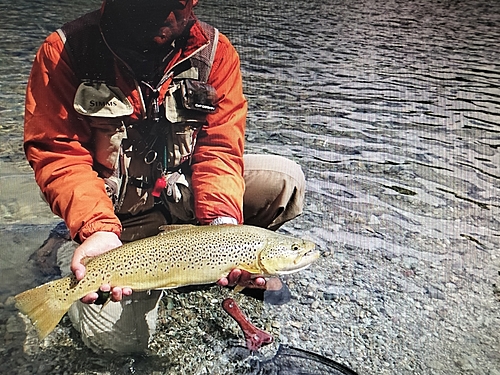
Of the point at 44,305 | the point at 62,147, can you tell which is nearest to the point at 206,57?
the point at 62,147

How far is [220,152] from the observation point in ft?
3.02

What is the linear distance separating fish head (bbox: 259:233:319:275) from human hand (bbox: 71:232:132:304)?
19 centimetres

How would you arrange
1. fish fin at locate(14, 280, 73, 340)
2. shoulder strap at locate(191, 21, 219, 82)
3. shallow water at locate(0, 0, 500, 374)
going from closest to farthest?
fish fin at locate(14, 280, 73, 340), shoulder strap at locate(191, 21, 219, 82), shallow water at locate(0, 0, 500, 374)

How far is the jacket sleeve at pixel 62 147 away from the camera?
2.70ft

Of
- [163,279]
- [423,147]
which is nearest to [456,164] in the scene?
[423,147]

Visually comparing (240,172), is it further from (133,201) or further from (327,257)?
(327,257)

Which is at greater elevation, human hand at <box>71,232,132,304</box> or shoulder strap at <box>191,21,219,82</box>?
shoulder strap at <box>191,21,219,82</box>

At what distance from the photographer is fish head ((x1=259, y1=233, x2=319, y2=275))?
78 cm

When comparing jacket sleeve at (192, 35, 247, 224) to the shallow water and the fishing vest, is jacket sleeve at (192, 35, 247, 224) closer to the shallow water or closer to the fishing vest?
the fishing vest

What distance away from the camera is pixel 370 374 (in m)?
0.91

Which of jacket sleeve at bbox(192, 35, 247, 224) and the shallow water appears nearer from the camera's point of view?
jacket sleeve at bbox(192, 35, 247, 224)

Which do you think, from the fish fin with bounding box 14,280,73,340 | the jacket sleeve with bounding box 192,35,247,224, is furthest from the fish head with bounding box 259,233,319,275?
the fish fin with bounding box 14,280,73,340

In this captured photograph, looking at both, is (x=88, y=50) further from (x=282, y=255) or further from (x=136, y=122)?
(x=282, y=255)

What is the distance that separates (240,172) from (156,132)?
161 mm
